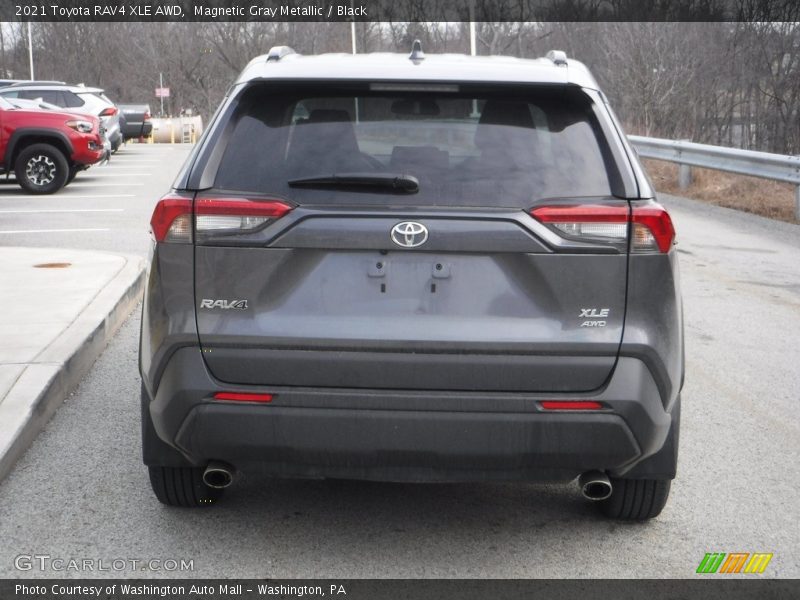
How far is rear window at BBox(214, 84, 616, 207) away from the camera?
3715 mm

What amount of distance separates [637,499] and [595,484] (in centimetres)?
41

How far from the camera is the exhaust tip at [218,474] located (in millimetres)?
3938

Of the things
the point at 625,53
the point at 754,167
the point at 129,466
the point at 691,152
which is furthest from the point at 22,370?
the point at 625,53

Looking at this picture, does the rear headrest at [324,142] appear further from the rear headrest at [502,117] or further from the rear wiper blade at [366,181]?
the rear headrest at [502,117]

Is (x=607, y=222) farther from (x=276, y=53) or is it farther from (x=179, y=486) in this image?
(x=179, y=486)

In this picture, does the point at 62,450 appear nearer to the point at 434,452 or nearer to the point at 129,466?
the point at 129,466

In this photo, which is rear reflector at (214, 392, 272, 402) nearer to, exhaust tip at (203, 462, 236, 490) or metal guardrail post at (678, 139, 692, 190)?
exhaust tip at (203, 462, 236, 490)

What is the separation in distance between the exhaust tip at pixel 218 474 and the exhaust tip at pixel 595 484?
1.23 metres

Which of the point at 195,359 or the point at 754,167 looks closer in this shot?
the point at 195,359

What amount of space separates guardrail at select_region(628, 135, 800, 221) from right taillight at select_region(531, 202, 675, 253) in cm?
1189

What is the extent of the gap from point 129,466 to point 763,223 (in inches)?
459

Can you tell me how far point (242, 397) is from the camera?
369 cm

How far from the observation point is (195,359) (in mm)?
3734
